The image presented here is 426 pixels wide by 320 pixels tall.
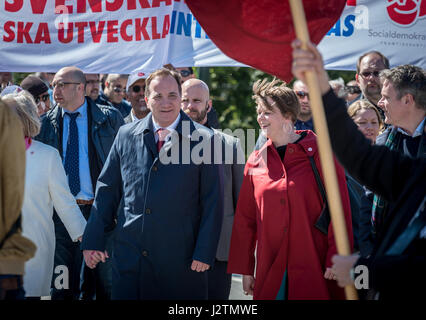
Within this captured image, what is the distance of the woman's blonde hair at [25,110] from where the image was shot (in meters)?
4.48

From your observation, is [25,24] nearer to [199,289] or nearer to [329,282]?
[199,289]

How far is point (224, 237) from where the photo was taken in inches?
215

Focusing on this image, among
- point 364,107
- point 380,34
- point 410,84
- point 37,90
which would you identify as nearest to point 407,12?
point 380,34

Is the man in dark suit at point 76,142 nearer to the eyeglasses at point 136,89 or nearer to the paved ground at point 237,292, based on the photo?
the eyeglasses at point 136,89

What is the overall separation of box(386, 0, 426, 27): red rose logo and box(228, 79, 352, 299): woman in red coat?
6.51 feet

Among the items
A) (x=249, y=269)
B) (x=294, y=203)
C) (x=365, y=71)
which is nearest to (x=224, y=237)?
(x=249, y=269)

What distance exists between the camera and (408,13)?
6.09 metres

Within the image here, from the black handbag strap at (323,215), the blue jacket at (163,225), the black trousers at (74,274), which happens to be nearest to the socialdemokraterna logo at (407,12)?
the black handbag strap at (323,215)

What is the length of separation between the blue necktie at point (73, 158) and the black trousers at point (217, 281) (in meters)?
1.60

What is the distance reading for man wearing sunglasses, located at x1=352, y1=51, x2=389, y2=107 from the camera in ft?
20.8

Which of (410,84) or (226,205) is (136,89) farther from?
(410,84)

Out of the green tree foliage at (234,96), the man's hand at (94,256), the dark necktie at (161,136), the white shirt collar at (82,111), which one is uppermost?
the green tree foliage at (234,96)

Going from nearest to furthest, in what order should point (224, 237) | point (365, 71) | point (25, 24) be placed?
point (224, 237), point (25, 24), point (365, 71)
